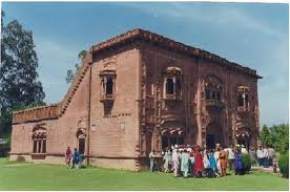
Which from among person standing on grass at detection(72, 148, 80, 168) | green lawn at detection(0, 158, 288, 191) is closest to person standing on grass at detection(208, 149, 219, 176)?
green lawn at detection(0, 158, 288, 191)

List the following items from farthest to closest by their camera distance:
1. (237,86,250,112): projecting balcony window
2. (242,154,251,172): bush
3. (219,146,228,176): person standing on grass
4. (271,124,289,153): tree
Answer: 1. (237,86,250,112): projecting balcony window
2. (271,124,289,153): tree
3. (242,154,251,172): bush
4. (219,146,228,176): person standing on grass

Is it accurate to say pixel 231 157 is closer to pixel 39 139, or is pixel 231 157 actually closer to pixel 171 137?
pixel 171 137

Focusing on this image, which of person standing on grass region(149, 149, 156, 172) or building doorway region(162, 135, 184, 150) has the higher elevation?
building doorway region(162, 135, 184, 150)

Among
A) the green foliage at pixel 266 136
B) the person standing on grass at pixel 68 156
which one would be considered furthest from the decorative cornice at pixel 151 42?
the green foliage at pixel 266 136

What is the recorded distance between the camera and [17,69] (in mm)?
21266

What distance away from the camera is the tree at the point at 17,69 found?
18750 millimetres

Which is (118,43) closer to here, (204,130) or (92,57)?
(92,57)

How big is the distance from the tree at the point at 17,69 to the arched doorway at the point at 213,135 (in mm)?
8883

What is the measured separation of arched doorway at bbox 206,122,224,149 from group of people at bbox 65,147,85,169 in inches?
261

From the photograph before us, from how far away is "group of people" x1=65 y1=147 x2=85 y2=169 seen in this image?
897 inches

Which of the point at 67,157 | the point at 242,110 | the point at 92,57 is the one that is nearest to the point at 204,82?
the point at 242,110

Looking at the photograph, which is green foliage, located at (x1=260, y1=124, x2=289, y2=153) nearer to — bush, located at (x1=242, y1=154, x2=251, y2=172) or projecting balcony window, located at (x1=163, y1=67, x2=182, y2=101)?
bush, located at (x1=242, y1=154, x2=251, y2=172)

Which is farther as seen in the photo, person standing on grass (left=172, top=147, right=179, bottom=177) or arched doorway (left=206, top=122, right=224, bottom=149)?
arched doorway (left=206, top=122, right=224, bottom=149)

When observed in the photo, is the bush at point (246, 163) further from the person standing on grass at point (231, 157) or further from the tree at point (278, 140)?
the tree at point (278, 140)
